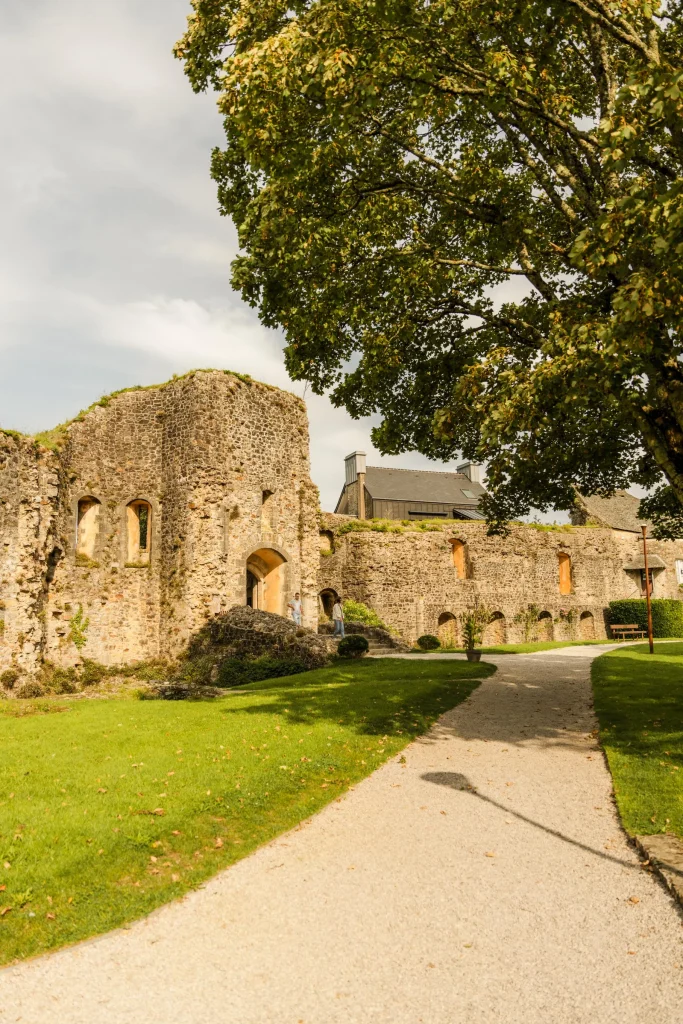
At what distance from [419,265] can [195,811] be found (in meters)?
8.88

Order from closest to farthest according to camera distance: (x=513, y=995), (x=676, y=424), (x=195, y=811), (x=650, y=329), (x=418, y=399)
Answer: (x=513, y=995) → (x=195, y=811) → (x=650, y=329) → (x=676, y=424) → (x=418, y=399)

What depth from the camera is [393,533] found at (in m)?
33.9

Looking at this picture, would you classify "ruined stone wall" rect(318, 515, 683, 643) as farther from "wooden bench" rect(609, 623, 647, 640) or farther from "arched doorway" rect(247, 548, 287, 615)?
"arched doorway" rect(247, 548, 287, 615)

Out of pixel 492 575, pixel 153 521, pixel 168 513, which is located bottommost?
pixel 492 575

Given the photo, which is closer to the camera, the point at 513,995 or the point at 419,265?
the point at 513,995

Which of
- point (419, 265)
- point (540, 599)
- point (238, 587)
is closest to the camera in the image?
point (419, 265)

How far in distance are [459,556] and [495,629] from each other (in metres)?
4.11

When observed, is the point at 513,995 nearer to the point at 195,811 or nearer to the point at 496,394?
the point at 195,811

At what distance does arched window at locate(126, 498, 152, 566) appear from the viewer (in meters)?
24.9

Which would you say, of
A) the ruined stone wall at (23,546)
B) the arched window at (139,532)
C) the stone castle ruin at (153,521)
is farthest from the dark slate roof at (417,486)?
the ruined stone wall at (23,546)

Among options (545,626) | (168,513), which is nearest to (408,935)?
(168,513)

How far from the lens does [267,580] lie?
26.0 meters

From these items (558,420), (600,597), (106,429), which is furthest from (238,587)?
(600,597)

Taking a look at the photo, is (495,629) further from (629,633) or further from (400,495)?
(400,495)
